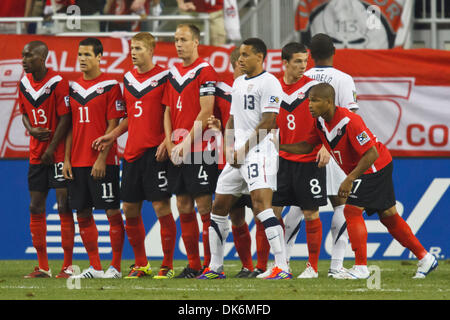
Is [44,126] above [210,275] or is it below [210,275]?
above

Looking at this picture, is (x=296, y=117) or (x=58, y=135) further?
(x=58, y=135)

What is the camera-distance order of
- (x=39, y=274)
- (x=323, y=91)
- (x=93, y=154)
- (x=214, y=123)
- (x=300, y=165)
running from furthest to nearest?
(x=39, y=274) < (x=93, y=154) < (x=300, y=165) < (x=214, y=123) < (x=323, y=91)

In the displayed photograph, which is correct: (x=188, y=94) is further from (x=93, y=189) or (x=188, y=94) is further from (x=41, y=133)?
(x=41, y=133)

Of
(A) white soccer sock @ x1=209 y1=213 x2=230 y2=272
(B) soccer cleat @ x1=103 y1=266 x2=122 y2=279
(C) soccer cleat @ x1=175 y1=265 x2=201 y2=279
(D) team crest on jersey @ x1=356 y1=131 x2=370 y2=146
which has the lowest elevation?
(B) soccer cleat @ x1=103 y1=266 x2=122 y2=279

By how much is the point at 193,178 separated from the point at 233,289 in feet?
4.99

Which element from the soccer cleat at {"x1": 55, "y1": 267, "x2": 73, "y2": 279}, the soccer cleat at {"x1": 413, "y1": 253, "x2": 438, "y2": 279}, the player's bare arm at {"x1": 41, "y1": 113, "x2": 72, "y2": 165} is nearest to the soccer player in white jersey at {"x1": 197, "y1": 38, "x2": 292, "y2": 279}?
the soccer cleat at {"x1": 413, "y1": 253, "x2": 438, "y2": 279}

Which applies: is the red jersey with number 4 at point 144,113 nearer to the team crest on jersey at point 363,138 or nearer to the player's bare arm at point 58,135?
the player's bare arm at point 58,135

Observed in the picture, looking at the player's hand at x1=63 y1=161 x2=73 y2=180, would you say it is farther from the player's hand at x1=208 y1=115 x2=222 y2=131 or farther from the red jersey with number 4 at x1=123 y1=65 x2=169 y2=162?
the player's hand at x1=208 y1=115 x2=222 y2=131

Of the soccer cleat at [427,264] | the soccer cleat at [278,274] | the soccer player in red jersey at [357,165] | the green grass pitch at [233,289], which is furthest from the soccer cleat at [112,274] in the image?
the soccer cleat at [427,264]

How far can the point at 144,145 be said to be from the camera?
9133mm


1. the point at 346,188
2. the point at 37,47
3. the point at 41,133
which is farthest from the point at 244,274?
the point at 37,47

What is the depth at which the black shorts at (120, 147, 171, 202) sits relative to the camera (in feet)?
30.0

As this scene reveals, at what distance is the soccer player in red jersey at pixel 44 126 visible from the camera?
9453 mm

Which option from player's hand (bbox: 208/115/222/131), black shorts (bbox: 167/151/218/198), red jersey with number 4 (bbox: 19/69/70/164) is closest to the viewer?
player's hand (bbox: 208/115/222/131)
